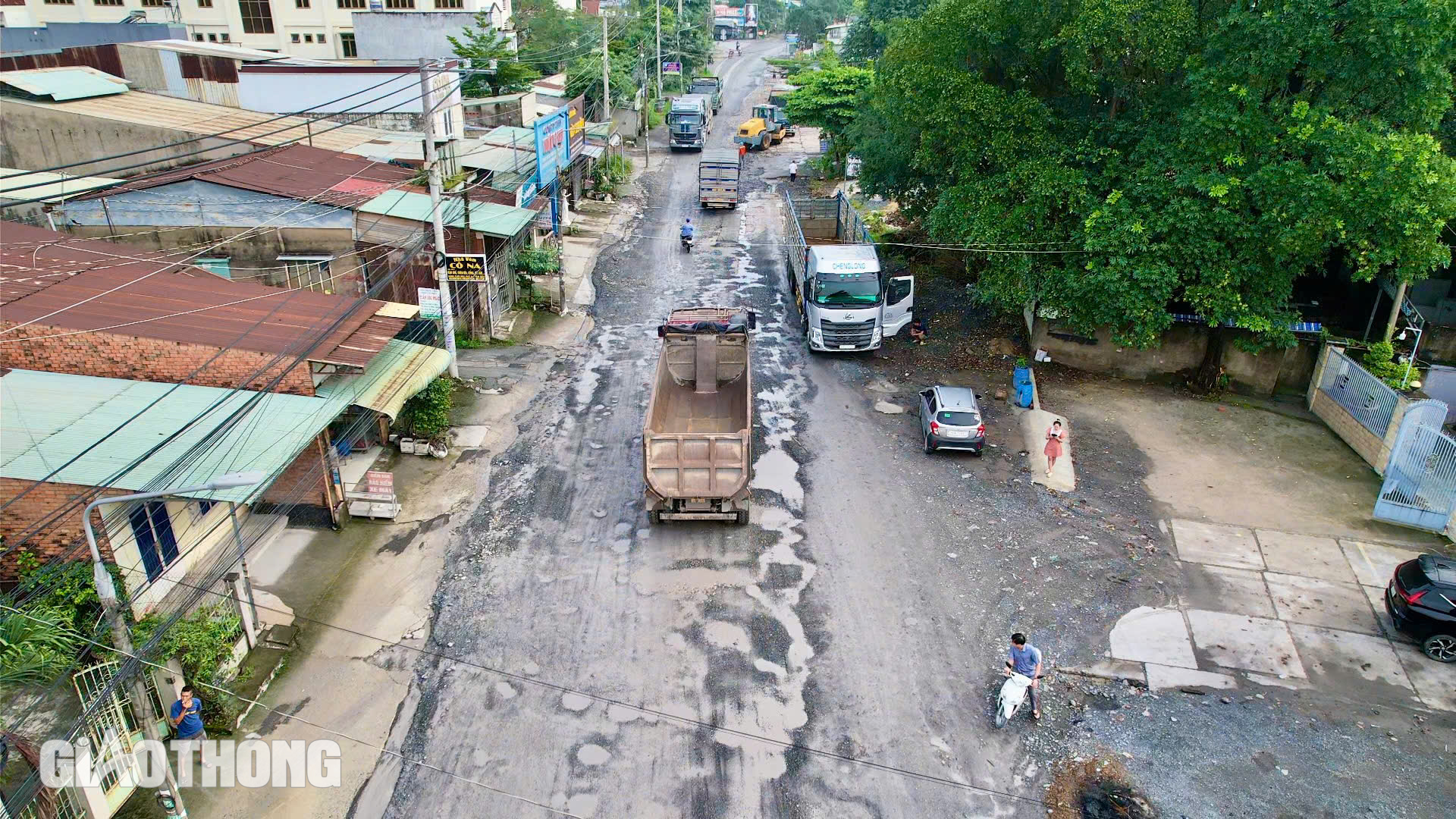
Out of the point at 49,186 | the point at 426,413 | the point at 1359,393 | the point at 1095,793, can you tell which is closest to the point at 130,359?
Result: the point at 426,413

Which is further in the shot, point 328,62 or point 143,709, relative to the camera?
point 328,62

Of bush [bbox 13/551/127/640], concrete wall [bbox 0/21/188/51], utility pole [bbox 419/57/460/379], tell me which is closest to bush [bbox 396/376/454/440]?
utility pole [bbox 419/57/460/379]

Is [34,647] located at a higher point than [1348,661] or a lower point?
higher

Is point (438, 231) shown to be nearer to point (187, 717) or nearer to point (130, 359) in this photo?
point (130, 359)

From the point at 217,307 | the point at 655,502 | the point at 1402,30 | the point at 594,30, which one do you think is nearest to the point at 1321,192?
the point at 1402,30

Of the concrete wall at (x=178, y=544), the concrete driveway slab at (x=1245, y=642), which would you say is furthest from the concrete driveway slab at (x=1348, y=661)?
the concrete wall at (x=178, y=544)

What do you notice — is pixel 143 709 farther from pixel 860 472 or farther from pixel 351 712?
pixel 860 472

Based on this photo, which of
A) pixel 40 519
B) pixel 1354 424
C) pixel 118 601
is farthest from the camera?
pixel 1354 424
